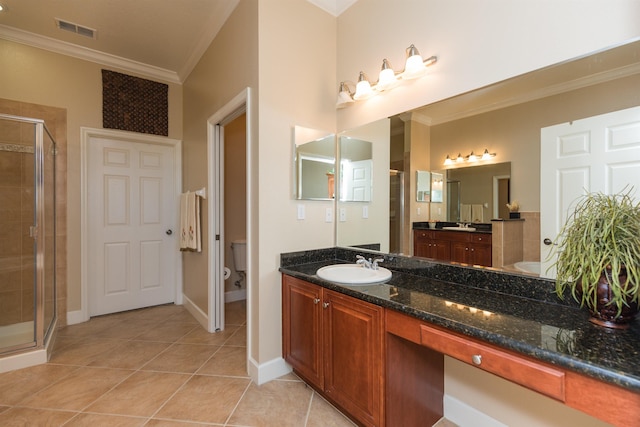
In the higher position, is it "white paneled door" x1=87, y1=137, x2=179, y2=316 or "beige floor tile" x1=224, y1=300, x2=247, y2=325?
"white paneled door" x1=87, y1=137, x2=179, y2=316

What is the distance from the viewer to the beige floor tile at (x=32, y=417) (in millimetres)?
1639

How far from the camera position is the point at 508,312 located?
47.1 inches

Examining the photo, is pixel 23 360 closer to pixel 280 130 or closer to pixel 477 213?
pixel 280 130

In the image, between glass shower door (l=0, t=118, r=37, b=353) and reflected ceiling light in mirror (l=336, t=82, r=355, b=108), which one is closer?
reflected ceiling light in mirror (l=336, t=82, r=355, b=108)

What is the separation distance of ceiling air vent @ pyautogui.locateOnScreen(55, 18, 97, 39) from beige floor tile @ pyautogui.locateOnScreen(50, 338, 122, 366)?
2.94 metres

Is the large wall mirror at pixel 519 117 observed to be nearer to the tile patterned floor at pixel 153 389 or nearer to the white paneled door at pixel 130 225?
the tile patterned floor at pixel 153 389

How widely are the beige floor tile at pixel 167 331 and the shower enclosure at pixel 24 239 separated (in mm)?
728

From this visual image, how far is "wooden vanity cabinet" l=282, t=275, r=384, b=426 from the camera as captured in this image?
4.68ft

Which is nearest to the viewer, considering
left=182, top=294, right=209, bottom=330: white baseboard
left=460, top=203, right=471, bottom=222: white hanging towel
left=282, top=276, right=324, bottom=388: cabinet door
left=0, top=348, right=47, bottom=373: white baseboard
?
left=460, top=203, right=471, bottom=222: white hanging towel

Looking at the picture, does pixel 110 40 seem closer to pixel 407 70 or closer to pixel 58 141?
pixel 58 141

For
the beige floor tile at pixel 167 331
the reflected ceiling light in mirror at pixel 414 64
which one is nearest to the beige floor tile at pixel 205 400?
the beige floor tile at pixel 167 331

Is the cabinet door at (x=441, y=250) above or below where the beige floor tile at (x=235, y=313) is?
above

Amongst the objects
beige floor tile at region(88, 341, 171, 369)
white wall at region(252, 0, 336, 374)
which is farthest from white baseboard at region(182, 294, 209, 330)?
white wall at region(252, 0, 336, 374)

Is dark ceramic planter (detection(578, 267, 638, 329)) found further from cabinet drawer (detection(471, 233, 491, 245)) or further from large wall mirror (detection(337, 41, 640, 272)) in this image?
cabinet drawer (detection(471, 233, 491, 245))
